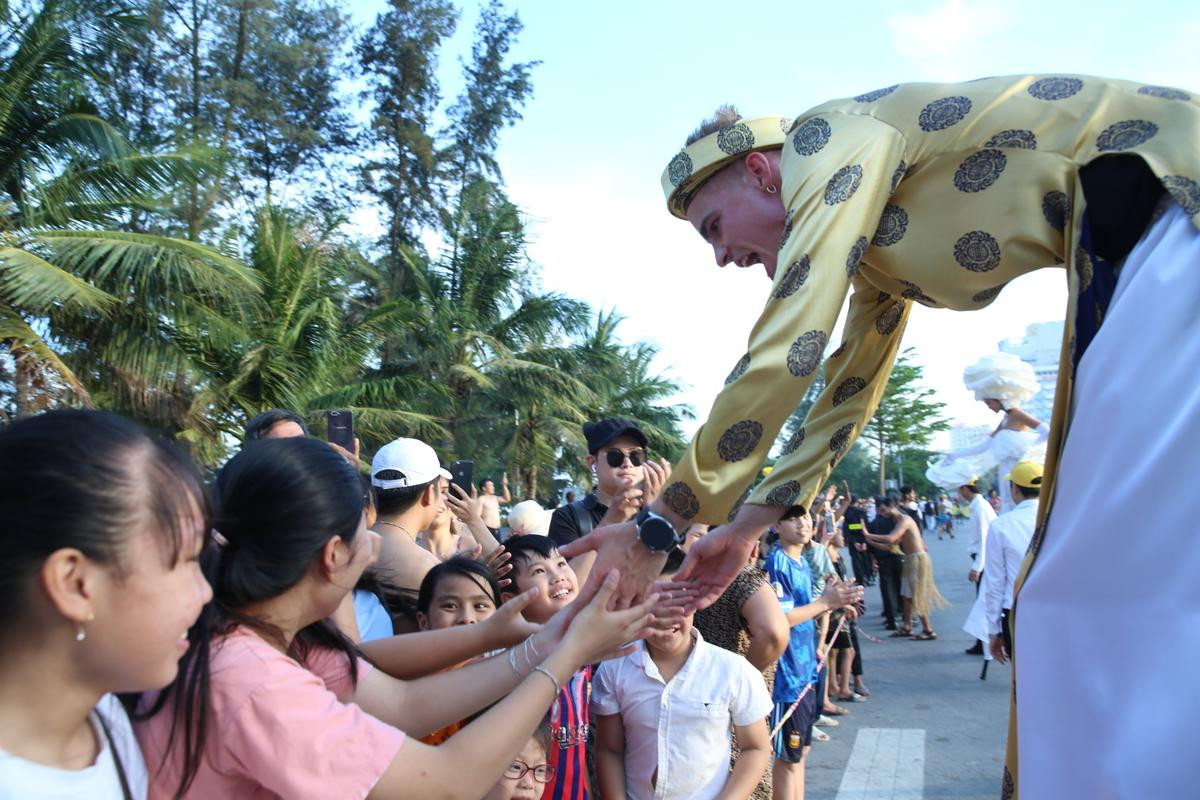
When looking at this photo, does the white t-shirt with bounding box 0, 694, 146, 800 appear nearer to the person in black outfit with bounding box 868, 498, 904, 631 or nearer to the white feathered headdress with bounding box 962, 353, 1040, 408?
the white feathered headdress with bounding box 962, 353, 1040, 408

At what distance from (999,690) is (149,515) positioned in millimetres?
8758

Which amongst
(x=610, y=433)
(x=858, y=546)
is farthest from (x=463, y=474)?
(x=858, y=546)

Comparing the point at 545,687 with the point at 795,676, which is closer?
the point at 545,687

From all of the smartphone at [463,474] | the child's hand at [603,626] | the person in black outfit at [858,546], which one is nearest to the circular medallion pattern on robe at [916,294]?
the child's hand at [603,626]

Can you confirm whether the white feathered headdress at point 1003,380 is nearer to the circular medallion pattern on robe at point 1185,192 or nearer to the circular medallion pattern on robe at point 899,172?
the circular medallion pattern on robe at point 899,172

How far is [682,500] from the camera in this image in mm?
2053

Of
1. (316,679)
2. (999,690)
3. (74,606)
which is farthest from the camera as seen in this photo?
(999,690)

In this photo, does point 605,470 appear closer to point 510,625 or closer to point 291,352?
point 510,625

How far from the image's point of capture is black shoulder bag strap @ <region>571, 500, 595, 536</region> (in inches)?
201

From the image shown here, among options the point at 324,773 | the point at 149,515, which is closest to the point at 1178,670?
the point at 324,773

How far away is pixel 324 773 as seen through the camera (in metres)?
1.63

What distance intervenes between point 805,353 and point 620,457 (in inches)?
121

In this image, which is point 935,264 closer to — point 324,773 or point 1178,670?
point 1178,670

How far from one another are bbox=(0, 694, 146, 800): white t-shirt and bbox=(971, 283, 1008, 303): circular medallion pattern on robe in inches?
73.0
